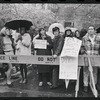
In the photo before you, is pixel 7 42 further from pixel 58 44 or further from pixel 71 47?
pixel 71 47

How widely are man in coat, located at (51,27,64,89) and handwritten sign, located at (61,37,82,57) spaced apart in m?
0.15

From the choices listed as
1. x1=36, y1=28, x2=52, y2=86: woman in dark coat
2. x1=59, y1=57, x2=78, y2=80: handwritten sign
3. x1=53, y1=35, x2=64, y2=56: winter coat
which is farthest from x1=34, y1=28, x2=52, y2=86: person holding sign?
x1=59, y1=57, x2=78, y2=80: handwritten sign

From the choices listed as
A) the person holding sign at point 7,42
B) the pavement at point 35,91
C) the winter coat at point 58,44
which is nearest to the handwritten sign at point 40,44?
the winter coat at point 58,44

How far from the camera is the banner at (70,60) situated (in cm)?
585

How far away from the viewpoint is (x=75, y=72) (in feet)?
19.3

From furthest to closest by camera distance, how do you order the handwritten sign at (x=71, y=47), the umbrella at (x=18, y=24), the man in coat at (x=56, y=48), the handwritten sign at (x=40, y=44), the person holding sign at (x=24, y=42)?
the person holding sign at (x=24, y=42) < the umbrella at (x=18, y=24) < the handwritten sign at (x=40, y=44) < the man in coat at (x=56, y=48) < the handwritten sign at (x=71, y=47)

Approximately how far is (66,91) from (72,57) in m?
1.07

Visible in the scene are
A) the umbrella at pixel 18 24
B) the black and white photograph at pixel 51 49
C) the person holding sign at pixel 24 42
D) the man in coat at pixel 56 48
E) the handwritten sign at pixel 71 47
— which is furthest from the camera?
the person holding sign at pixel 24 42

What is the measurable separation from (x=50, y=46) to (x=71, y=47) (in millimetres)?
711

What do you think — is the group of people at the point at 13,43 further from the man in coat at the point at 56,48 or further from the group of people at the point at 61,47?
the man in coat at the point at 56,48

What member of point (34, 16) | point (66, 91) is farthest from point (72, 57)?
point (34, 16)

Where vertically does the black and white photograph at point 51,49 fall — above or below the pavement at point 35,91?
above

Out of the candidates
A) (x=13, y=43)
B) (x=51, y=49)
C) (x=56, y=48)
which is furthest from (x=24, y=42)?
(x=56, y=48)

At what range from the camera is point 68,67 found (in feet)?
19.4
